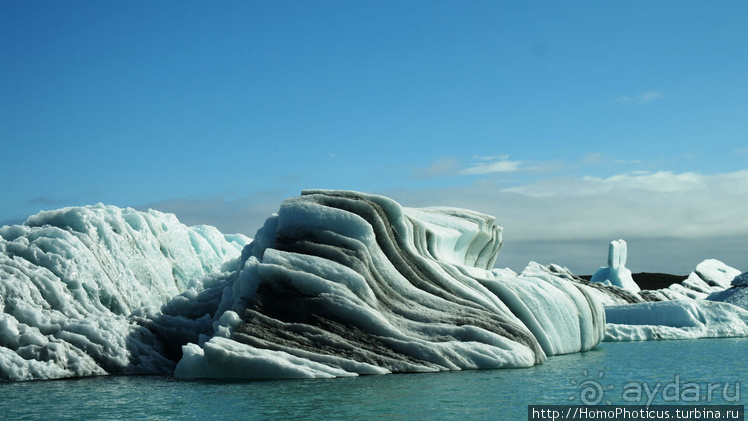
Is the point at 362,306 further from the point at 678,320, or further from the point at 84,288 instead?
the point at 678,320

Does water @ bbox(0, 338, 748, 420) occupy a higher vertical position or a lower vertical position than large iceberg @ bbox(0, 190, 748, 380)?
lower

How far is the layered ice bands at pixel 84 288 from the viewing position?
14.3 metres

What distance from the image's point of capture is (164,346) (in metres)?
16.0

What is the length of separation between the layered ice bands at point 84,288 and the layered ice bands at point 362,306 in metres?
1.50

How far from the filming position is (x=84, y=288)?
16.8 m

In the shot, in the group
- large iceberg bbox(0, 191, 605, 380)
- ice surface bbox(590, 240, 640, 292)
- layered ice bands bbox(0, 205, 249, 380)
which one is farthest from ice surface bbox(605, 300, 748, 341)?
ice surface bbox(590, 240, 640, 292)

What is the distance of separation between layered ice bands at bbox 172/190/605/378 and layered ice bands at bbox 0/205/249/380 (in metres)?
1.50

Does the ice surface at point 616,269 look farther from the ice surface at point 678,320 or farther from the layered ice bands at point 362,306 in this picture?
the layered ice bands at point 362,306

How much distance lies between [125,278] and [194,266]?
12.6 ft

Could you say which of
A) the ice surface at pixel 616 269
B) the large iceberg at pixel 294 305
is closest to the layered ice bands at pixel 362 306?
the large iceberg at pixel 294 305

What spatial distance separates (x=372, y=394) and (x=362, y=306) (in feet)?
11.8

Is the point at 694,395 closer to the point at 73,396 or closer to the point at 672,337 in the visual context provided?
the point at 73,396

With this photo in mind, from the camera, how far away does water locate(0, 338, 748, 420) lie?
956 centimetres

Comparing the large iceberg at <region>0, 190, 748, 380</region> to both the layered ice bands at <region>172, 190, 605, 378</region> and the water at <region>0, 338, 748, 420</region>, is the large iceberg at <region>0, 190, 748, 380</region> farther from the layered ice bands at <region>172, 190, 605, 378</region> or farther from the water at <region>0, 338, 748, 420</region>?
the water at <region>0, 338, 748, 420</region>
